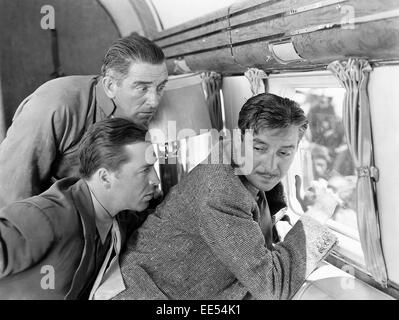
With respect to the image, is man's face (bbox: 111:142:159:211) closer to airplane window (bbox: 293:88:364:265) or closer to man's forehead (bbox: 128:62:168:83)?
man's forehead (bbox: 128:62:168:83)

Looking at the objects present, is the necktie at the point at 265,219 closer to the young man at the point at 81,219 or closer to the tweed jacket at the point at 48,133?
the young man at the point at 81,219

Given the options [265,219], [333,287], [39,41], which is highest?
[39,41]

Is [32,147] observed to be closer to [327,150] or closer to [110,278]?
[110,278]

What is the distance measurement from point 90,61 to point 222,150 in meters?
0.32

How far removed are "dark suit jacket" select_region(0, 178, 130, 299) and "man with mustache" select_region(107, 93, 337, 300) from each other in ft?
0.29

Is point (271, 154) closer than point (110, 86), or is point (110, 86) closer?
point (271, 154)

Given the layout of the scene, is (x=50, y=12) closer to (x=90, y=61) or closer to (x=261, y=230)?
(x=90, y=61)

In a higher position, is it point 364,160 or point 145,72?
point 145,72

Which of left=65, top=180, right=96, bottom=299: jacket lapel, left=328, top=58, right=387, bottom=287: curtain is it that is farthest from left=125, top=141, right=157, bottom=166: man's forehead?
left=328, top=58, right=387, bottom=287: curtain

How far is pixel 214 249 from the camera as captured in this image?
30.1 inches

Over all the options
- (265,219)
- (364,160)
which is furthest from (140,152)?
(364,160)

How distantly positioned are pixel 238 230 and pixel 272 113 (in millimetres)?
199

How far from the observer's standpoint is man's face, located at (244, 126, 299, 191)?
2.45 feet
